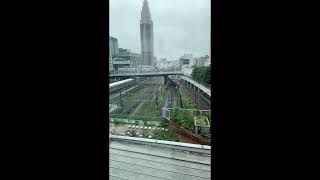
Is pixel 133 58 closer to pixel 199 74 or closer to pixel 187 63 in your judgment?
pixel 187 63

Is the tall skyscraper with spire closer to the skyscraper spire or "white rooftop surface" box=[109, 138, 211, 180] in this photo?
the skyscraper spire

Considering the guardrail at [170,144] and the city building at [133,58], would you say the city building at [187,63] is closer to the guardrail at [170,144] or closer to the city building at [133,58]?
the city building at [133,58]

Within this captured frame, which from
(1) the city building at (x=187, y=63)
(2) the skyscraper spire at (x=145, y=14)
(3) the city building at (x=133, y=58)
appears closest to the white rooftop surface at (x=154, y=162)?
(3) the city building at (x=133, y=58)

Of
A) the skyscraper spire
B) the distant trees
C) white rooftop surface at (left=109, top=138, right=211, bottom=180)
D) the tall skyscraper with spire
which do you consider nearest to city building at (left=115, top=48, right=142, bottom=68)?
the tall skyscraper with spire

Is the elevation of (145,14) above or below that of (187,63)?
above

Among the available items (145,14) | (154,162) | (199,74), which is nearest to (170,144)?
(154,162)

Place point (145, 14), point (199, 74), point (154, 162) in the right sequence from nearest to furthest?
point (199, 74), point (145, 14), point (154, 162)

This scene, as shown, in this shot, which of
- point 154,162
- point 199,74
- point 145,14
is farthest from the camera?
point 154,162

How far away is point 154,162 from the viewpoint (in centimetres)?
209

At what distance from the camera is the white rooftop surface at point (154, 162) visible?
1838 mm

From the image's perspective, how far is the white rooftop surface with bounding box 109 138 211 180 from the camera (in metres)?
1.84

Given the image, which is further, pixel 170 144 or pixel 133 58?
pixel 170 144
